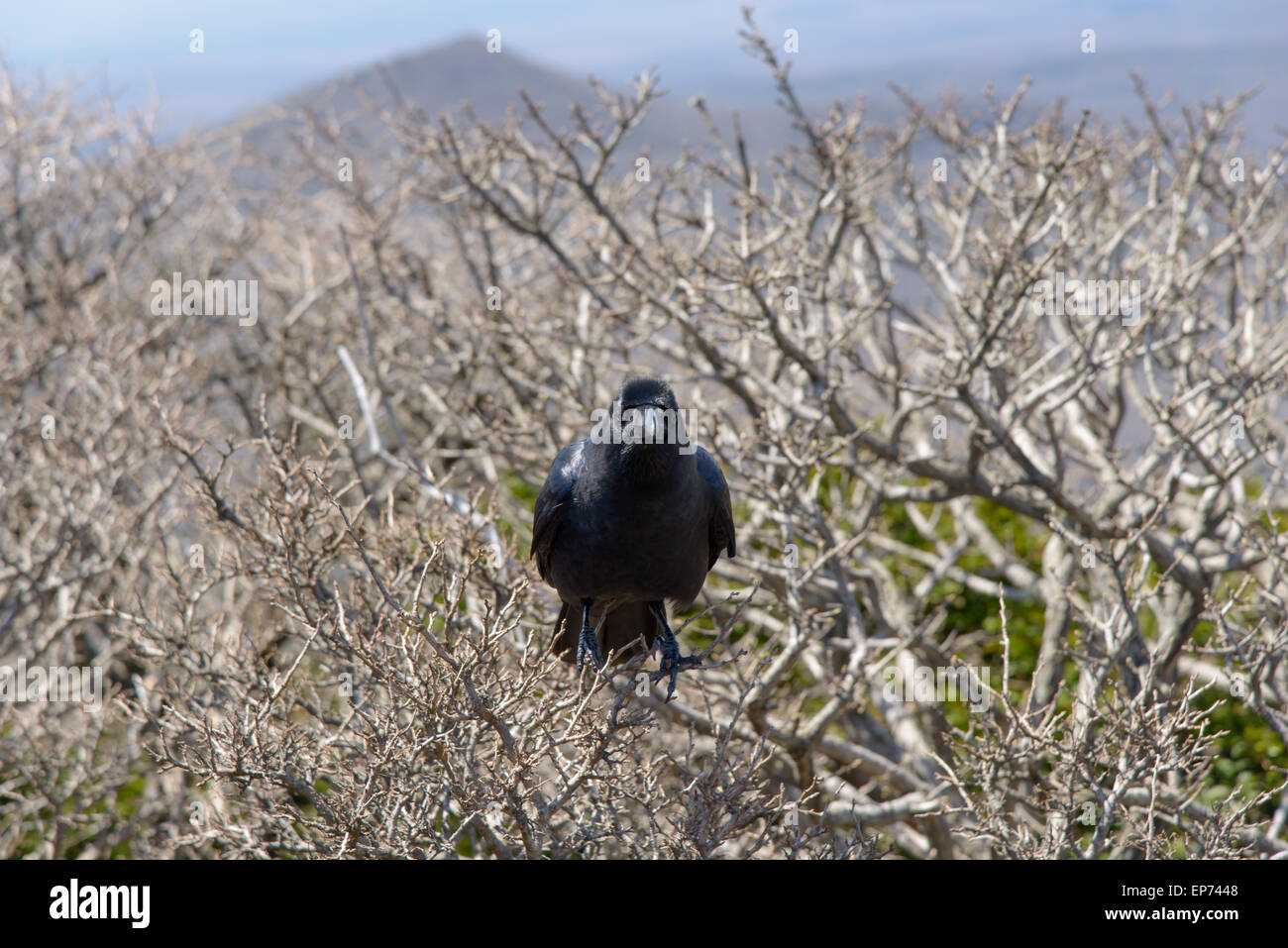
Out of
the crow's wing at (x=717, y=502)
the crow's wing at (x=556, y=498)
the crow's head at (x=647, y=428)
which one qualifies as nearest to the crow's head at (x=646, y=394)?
the crow's head at (x=647, y=428)

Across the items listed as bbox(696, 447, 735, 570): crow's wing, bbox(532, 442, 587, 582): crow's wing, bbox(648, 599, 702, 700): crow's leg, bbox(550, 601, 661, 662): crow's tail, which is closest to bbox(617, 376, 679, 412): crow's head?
bbox(532, 442, 587, 582): crow's wing

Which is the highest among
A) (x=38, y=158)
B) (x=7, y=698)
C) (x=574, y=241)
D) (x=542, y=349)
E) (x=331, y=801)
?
(x=38, y=158)

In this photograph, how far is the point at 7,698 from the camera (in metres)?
4.57

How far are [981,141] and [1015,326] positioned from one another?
202 cm

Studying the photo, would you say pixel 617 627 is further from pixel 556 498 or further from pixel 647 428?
pixel 647 428

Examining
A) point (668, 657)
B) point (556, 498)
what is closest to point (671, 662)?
point (668, 657)

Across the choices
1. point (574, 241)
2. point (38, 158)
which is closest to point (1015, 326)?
point (574, 241)

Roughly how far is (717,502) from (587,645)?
28.4 inches

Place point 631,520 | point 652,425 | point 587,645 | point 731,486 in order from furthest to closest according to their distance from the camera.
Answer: point 731,486 < point 587,645 < point 631,520 < point 652,425

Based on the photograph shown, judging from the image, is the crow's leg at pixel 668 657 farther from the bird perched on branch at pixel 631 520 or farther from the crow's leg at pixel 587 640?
the crow's leg at pixel 587 640

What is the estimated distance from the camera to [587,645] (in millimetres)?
3707

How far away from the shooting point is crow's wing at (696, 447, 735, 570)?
152 inches

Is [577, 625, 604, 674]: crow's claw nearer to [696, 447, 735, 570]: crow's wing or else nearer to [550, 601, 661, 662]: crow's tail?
[550, 601, 661, 662]: crow's tail
